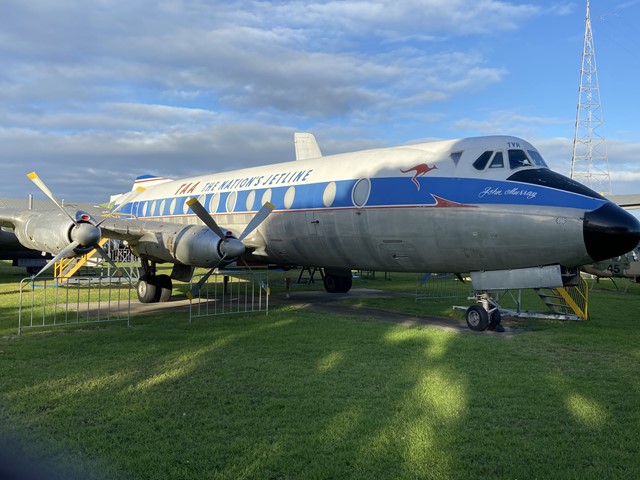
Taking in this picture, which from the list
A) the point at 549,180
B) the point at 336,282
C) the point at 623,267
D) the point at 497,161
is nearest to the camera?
the point at 549,180

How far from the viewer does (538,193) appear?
1008 centimetres

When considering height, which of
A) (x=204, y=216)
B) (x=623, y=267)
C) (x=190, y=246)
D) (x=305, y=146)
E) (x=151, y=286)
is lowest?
(x=151, y=286)

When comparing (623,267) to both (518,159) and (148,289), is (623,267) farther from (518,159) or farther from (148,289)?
(148,289)

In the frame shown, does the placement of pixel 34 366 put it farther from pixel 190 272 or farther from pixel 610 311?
pixel 610 311

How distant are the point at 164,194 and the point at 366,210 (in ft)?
34.8

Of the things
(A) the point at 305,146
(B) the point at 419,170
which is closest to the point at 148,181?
(A) the point at 305,146

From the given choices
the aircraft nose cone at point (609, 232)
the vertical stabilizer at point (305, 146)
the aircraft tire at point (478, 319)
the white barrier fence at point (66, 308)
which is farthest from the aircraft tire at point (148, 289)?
the aircraft nose cone at point (609, 232)

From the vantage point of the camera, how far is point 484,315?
11.7 metres

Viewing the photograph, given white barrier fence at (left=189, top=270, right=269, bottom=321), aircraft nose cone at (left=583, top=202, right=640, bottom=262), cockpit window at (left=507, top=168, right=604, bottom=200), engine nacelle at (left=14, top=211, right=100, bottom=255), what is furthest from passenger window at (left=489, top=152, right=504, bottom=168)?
engine nacelle at (left=14, top=211, right=100, bottom=255)

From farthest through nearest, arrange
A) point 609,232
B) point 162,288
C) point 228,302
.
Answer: point 228,302, point 162,288, point 609,232

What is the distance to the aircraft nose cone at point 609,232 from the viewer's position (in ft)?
30.6

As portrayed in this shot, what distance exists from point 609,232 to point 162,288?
1307 centimetres

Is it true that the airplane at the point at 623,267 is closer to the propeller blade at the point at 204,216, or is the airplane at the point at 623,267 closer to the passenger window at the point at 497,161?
the passenger window at the point at 497,161

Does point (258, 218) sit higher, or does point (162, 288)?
point (258, 218)
